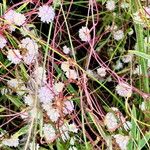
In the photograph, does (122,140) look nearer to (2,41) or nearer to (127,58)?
(127,58)

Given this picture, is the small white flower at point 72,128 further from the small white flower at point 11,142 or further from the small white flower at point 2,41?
the small white flower at point 2,41

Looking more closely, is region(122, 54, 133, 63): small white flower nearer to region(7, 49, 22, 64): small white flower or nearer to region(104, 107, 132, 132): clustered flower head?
region(104, 107, 132, 132): clustered flower head

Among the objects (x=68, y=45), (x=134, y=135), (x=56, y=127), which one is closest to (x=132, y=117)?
(x=134, y=135)

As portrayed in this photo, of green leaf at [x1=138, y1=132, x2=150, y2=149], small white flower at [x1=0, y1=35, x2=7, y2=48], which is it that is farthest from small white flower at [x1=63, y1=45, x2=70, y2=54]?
green leaf at [x1=138, y1=132, x2=150, y2=149]

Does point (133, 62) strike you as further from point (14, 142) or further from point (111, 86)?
point (14, 142)

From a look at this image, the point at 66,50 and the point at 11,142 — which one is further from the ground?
the point at 66,50

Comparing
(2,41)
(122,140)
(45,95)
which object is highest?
(2,41)

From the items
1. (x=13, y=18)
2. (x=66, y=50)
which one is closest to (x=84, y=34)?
(x=66, y=50)

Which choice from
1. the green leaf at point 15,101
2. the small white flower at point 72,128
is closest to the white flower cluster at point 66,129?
the small white flower at point 72,128
